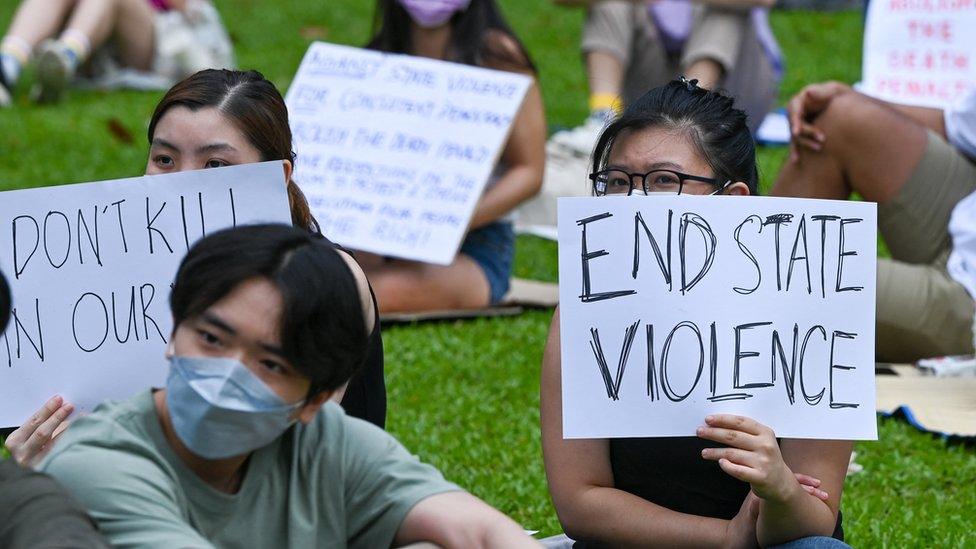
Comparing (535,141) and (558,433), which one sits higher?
(535,141)

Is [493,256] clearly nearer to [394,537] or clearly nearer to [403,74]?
[403,74]

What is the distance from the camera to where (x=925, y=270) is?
17.2ft

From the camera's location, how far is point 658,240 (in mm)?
2740

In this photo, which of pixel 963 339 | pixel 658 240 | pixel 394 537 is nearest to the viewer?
pixel 394 537

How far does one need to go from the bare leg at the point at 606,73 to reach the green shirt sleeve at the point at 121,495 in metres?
5.75

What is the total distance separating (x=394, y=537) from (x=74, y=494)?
502mm

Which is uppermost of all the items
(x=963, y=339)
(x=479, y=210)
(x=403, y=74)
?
(x=403, y=74)

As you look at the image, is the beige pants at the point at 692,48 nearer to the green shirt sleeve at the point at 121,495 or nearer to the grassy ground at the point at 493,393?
the grassy ground at the point at 493,393

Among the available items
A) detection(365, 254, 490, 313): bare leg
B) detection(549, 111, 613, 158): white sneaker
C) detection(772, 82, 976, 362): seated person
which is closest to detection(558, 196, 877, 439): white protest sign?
detection(772, 82, 976, 362): seated person

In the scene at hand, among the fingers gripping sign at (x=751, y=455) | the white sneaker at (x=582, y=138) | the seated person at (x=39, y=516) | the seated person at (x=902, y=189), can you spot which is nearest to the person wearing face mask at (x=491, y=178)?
the seated person at (x=902, y=189)

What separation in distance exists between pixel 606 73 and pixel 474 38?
76.2 inches

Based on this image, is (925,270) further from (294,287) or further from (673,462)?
(294,287)

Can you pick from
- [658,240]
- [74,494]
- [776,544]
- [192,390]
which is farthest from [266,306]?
[776,544]

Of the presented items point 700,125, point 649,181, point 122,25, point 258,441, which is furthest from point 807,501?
point 122,25
